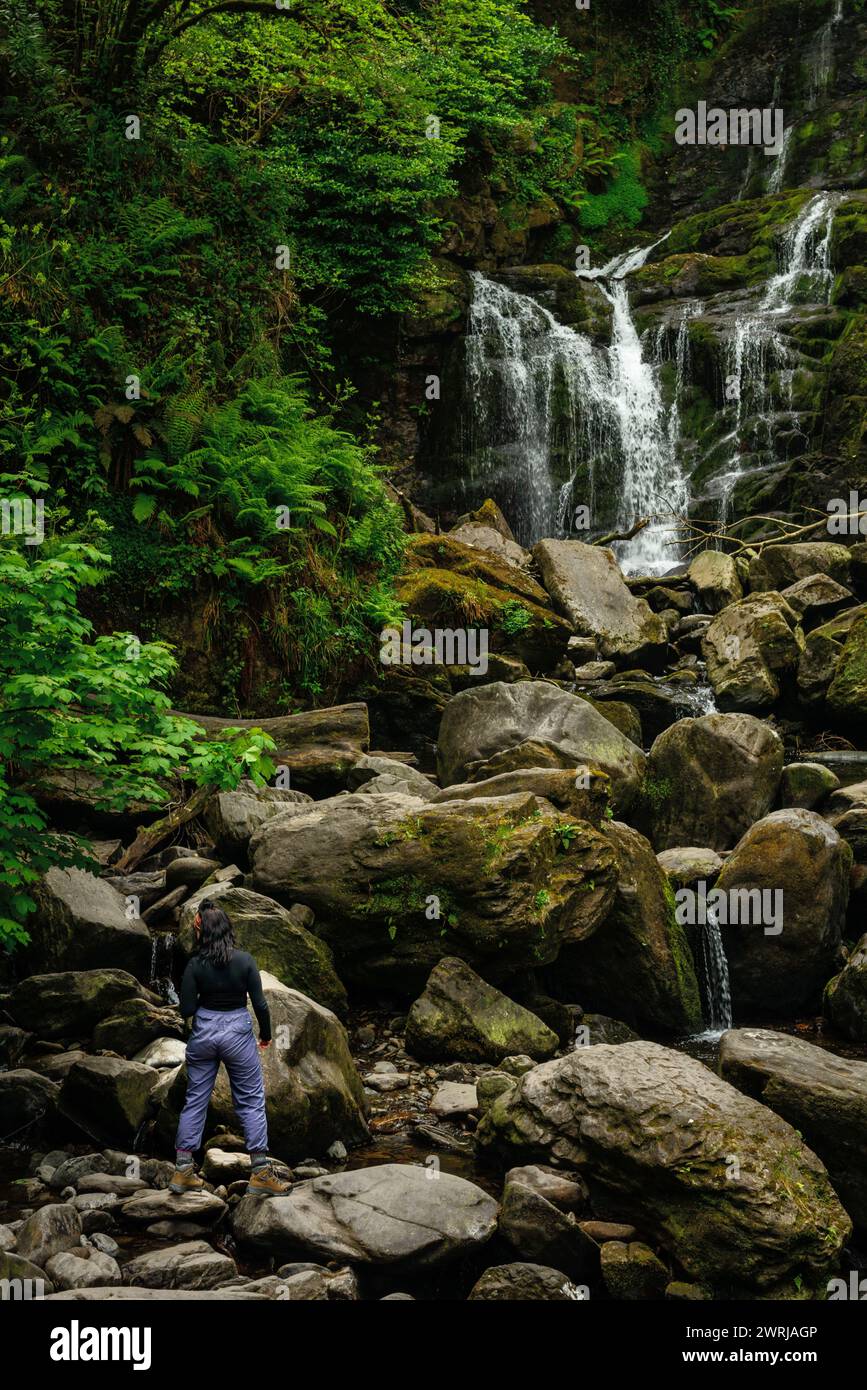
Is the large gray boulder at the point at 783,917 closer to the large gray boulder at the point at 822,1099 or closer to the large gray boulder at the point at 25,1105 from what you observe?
the large gray boulder at the point at 822,1099

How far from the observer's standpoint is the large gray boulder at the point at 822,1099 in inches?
243

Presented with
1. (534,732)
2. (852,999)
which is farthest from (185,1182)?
(534,732)

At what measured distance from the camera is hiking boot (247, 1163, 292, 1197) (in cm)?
564

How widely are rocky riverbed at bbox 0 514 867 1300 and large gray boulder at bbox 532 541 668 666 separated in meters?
2.70

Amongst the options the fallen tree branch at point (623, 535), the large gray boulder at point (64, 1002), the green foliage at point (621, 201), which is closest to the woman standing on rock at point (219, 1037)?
the large gray boulder at point (64, 1002)

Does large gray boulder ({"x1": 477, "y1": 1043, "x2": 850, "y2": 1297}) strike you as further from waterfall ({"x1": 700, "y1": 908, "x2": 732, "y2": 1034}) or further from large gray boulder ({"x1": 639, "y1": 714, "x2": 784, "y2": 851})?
large gray boulder ({"x1": 639, "y1": 714, "x2": 784, "y2": 851})

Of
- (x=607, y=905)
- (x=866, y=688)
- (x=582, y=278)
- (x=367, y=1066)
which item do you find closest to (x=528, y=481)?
Result: (x=582, y=278)

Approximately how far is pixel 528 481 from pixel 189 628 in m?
12.6

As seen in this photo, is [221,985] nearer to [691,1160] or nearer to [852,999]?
[691,1160]

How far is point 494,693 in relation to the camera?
11.9 m

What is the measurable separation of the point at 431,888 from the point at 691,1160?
3.45m

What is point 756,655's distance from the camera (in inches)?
605

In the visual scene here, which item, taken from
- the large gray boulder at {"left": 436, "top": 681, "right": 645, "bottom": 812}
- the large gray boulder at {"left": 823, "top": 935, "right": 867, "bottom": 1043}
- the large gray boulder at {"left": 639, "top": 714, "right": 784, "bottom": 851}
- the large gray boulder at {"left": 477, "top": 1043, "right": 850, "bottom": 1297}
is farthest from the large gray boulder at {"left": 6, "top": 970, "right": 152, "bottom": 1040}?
the large gray boulder at {"left": 639, "top": 714, "right": 784, "bottom": 851}

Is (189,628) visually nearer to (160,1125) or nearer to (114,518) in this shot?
(114,518)
